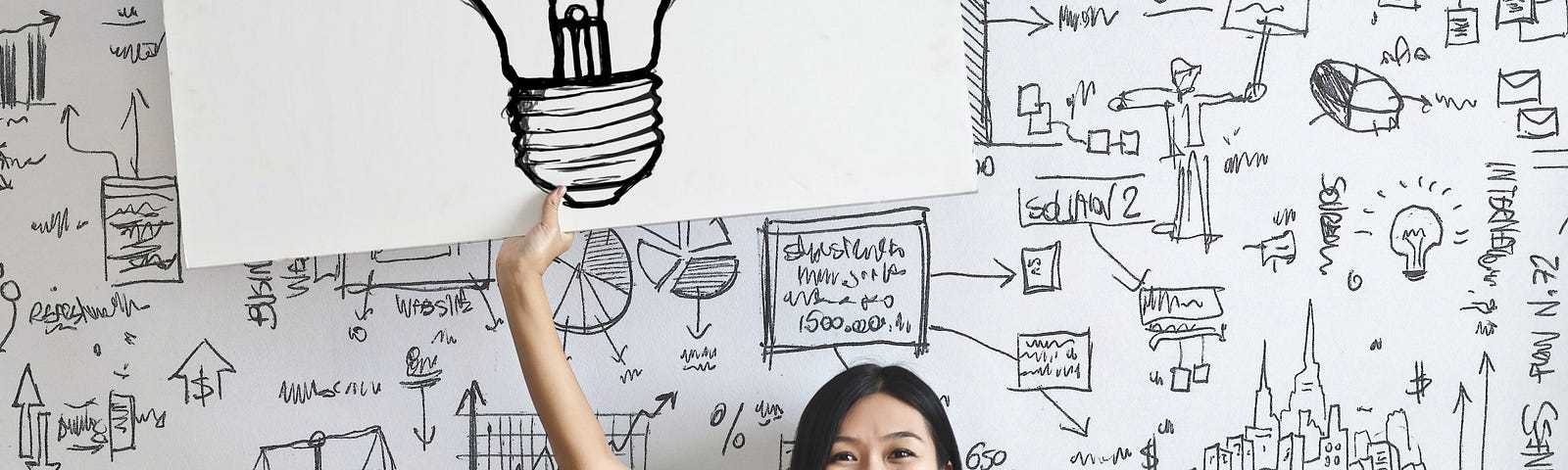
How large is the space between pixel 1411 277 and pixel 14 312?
2.12 m

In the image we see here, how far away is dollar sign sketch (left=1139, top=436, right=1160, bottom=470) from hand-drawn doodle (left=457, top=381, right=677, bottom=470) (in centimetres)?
72

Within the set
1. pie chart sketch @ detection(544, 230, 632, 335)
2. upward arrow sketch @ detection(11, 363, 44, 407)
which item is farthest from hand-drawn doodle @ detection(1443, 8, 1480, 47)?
upward arrow sketch @ detection(11, 363, 44, 407)

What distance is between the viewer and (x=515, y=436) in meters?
1.37

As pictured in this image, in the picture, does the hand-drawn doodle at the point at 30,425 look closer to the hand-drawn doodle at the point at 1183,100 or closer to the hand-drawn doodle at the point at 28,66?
the hand-drawn doodle at the point at 28,66

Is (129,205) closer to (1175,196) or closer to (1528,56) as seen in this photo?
(1175,196)

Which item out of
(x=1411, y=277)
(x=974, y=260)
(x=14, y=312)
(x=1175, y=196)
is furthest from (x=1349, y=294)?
(x=14, y=312)

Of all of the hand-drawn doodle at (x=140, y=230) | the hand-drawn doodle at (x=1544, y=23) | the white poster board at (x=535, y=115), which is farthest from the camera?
the hand-drawn doodle at (x=140, y=230)

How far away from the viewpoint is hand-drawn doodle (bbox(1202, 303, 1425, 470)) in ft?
4.34

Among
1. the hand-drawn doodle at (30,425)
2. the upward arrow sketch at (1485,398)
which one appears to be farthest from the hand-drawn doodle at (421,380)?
the upward arrow sketch at (1485,398)

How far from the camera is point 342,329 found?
1388 millimetres

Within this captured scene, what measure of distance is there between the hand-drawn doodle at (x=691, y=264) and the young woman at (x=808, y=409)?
0.23 metres

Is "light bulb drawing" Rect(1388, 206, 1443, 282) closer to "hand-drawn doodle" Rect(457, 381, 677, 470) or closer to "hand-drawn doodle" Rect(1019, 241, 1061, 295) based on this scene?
"hand-drawn doodle" Rect(1019, 241, 1061, 295)

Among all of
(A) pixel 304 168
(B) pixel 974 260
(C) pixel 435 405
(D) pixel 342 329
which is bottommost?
(C) pixel 435 405

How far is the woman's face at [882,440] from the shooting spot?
1144 millimetres
